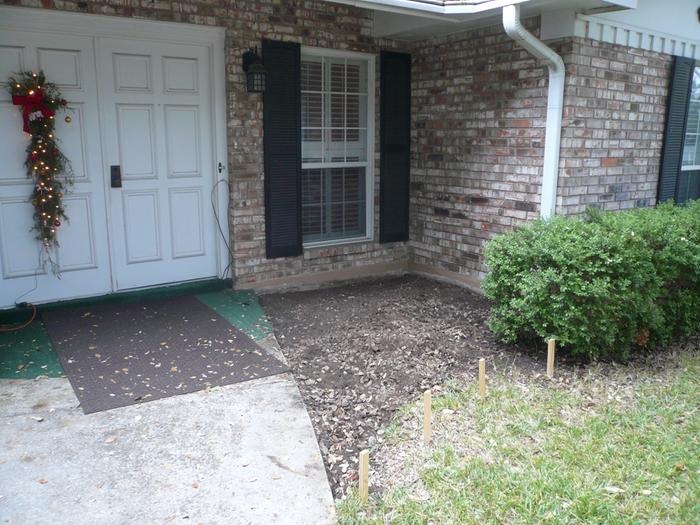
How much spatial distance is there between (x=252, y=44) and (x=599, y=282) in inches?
145

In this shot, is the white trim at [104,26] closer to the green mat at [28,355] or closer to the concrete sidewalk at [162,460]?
the green mat at [28,355]

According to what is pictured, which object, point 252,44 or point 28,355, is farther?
point 252,44

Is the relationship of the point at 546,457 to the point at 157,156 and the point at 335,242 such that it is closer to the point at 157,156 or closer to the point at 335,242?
the point at 335,242

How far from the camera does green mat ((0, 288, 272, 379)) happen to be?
4.15 metres

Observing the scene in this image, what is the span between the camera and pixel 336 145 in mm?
6461

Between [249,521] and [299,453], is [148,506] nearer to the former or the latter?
[249,521]

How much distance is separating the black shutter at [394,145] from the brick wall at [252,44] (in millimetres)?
294

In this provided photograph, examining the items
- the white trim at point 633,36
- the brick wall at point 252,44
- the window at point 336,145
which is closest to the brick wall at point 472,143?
the white trim at point 633,36

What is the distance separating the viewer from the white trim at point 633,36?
5.25 meters

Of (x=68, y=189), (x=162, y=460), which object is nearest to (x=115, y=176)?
(x=68, y=189)

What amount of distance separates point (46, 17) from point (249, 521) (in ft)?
13.6

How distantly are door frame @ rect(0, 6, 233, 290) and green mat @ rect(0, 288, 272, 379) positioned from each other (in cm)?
31

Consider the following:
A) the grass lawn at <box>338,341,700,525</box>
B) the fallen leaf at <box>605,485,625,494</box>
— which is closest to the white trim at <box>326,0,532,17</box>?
the grass lawn at <box>338,341,700,525</box>

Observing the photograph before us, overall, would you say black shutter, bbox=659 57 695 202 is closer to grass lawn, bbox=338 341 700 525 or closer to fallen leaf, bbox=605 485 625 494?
grass lawn, bbox=338 341 700 525
